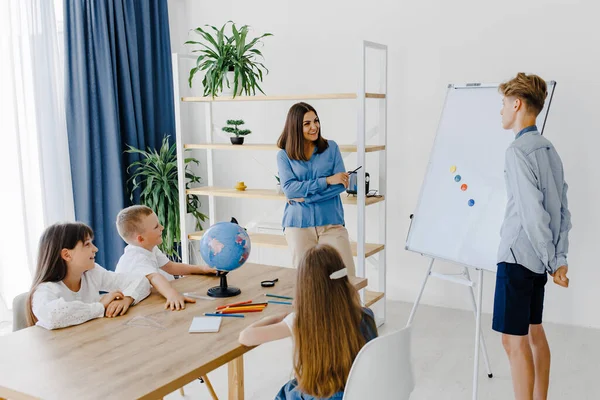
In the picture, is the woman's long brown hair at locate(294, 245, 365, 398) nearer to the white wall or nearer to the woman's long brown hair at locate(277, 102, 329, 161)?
the woman's long brown hair at locate(277, 102, 329, 161)

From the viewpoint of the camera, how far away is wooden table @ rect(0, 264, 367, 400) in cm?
159

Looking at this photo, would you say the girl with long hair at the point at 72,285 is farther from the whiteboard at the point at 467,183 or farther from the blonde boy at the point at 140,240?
the whiteboard at the point at 467,183

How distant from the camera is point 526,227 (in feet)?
7.85

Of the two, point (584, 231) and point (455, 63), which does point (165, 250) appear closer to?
point (455, 63)

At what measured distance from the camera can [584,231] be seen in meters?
3.93

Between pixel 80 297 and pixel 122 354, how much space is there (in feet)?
1.77

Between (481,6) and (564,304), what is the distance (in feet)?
6.79

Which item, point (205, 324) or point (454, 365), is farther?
point (454, 365)

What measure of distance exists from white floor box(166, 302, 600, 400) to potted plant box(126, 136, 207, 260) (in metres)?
1.42

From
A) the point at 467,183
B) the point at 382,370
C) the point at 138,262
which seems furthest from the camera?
the point at 467,183

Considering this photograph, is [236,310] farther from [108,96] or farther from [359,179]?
[108,96]

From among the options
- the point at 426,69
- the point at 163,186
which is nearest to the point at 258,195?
the point at 163,186

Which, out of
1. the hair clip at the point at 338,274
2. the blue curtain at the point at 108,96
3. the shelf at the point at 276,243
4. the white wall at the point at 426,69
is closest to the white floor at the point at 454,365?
the white wall at the point at 426,69

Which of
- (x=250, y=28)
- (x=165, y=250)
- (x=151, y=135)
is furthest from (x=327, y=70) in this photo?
(x=165, y=250)
